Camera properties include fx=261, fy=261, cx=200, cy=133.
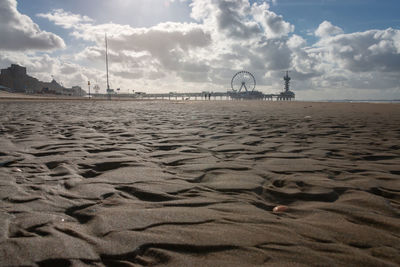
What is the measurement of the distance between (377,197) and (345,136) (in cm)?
343

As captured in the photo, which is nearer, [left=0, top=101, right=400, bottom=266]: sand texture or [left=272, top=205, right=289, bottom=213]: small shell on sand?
[left=0, top=101, right=400, bottom=266]: sand texture

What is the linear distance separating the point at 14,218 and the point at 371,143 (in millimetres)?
4805

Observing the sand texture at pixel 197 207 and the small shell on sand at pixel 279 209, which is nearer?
the sand texture at pixel 197 207

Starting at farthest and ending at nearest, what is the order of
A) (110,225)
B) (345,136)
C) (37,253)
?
(345,136), (110,225), (37,253)

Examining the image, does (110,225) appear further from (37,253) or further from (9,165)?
(9,165)

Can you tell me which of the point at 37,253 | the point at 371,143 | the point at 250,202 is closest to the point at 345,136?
the point at 371,143

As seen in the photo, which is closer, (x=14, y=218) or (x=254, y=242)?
(x=254, y=242)

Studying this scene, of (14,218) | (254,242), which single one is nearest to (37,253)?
(14,218)

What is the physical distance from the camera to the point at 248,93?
113 meters

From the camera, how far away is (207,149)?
375cm

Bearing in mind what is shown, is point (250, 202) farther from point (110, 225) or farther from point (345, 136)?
point (345, 136)

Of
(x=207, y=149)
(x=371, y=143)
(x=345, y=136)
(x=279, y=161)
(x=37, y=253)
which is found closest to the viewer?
(x=37, y=253)

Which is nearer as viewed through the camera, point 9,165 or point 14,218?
point 14,218

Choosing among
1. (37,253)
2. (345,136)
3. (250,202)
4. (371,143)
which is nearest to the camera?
(37,253)
